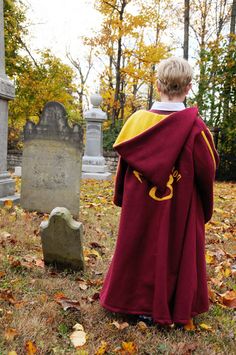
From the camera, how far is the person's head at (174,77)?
2299mm

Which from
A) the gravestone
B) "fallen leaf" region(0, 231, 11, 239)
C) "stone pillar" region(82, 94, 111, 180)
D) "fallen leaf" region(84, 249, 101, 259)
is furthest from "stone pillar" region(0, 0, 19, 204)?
"stone pillar" region(82, 94, 111, 180)

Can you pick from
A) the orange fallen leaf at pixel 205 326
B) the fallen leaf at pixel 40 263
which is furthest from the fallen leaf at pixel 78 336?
the fallen leaf at pixel 40 263

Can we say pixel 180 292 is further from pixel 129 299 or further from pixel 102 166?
pixel 102 166

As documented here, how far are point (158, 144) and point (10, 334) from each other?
5.05ft

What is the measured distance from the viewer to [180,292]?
242 cm

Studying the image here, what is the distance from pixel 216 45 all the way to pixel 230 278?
1310cm

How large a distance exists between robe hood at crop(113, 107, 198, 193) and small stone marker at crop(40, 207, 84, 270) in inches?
44.7

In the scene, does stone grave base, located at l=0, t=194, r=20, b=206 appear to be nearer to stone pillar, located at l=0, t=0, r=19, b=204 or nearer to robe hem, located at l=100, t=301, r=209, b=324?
stone pillar, located at l=0, t=0, r=19, b=204

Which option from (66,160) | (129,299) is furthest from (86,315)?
(66,160)

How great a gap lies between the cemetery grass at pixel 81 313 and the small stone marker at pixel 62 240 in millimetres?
102

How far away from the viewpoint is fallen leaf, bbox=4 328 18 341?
2225 millimetres

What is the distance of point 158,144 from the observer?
2.35m

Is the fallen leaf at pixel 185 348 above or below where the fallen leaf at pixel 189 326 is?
below

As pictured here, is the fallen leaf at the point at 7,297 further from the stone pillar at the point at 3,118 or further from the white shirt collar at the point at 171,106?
the stone pillar at the point at 3,118
